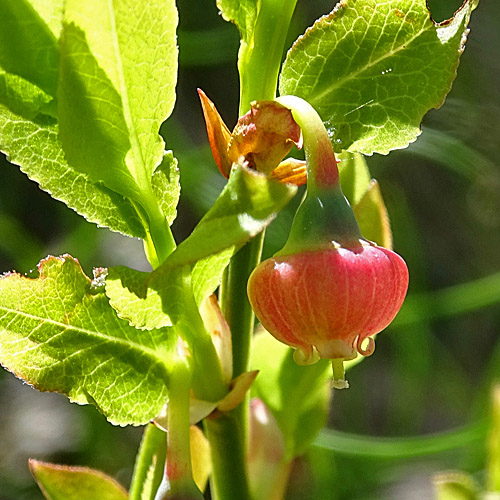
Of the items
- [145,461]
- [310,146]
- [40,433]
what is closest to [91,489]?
[145,461]

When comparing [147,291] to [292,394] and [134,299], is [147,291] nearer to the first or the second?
[134,299]

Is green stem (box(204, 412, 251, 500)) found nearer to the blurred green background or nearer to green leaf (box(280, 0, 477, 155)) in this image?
green leaf (box(280, 0, 477, 155))

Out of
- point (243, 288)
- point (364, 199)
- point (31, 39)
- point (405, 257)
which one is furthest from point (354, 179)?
point (405, 257)

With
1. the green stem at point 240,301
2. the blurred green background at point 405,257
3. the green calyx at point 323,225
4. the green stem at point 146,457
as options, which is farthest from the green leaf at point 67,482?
the blurred green background at point 405,257

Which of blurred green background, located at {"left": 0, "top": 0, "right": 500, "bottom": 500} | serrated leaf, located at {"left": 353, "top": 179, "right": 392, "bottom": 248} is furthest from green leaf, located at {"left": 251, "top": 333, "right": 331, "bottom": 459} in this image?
blurred green background, located at {"left": 0, "top": 0, "right": 500, "bottom": 500}

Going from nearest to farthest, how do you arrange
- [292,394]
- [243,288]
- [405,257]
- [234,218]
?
1. [234,218]
2. [243,288]
3. [292,394]
4. [405,257]
